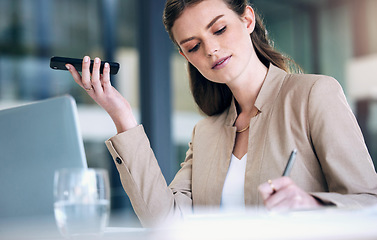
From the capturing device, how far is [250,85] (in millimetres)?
1544

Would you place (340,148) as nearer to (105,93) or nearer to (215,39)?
(215,39)

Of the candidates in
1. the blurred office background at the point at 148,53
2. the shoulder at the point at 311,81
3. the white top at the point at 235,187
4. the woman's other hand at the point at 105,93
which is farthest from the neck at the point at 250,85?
the blurred office background at the point at 148,53

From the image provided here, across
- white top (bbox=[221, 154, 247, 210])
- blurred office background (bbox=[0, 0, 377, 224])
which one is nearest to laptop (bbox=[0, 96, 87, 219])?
white top (bbox=[221, 154, 247, 210])

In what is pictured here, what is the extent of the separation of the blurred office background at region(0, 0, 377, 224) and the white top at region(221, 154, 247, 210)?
1.74 meters

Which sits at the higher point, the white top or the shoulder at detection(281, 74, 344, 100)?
the shoulder at detection(281, 74, 344, 100)

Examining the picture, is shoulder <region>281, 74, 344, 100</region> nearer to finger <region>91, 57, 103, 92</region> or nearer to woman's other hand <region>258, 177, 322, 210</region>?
woman's other hand <region>258, 177, 322, 210</region>

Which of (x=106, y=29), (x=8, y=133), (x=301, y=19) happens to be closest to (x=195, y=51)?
(x=8, y=133)

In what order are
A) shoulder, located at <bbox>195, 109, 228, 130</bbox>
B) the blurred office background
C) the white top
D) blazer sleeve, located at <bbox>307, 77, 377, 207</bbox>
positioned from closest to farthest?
1. blazer sleeve, located at <bbox>307, 77, 377, 207</bbox>
2. the white top
3. shoulder, located at <bbox>195, 109, 228, 130</bbox>
4. the blurred office background

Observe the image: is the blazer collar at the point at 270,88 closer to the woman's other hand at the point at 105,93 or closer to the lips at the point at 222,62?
the lips at the point at 222,62

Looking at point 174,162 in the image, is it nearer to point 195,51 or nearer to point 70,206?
point 195,51

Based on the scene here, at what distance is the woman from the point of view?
117 cm

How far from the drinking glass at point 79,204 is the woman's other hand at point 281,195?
37 centimetres

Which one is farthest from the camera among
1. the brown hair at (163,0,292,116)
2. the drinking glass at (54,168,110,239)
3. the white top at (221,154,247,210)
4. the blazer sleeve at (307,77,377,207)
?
the brown hair at (163,0,292,116)

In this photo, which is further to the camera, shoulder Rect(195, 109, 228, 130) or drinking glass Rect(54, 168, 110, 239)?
shoulder Rect(195, 109, 228, 130)
